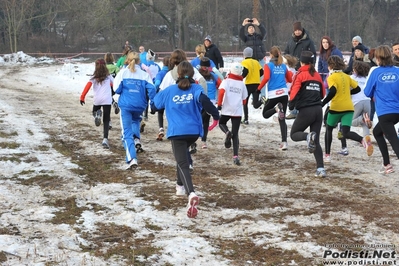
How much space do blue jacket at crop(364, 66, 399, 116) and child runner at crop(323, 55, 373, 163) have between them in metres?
0.95

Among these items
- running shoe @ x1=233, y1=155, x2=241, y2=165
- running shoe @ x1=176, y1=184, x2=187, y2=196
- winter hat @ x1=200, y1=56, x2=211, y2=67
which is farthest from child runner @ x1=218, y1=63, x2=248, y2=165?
running shoe @ x1=176, y1=184, x2=187, y2=196

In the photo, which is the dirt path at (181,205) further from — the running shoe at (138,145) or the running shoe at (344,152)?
the running shoe at (138,145)

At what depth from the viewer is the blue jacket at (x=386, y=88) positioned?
8.35 metres

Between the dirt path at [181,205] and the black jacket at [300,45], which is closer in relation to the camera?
the dirt path at [181,205]

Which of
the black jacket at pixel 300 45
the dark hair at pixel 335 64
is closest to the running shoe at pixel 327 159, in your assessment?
the dark hair at pixel 335 64

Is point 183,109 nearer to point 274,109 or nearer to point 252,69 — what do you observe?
point 274,109

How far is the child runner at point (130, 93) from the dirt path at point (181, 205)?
0.51m

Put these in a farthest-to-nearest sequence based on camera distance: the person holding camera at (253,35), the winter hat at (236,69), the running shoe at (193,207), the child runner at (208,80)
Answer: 1. the person holding camera at (253,35)
2. the child runner at (208,80)
3. the winter hat at (236,69)
4. the running shoe at (193,207)

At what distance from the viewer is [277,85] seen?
11180 mm

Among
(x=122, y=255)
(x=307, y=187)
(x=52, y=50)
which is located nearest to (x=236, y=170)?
(x=307, y=187)

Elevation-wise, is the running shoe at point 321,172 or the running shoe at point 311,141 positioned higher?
the running shoe at point 311,141

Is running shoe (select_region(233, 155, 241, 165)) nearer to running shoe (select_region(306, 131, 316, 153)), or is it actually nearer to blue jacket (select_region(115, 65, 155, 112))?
running shoe (select_region(306, 131, 316, 153))

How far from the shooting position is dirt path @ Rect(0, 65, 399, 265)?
19.0 ft

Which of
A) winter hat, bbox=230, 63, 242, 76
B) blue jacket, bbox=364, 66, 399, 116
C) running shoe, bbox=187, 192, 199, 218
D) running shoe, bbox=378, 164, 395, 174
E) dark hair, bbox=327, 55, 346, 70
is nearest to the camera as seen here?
running shoe, bbox=187, 192, 199, 218
